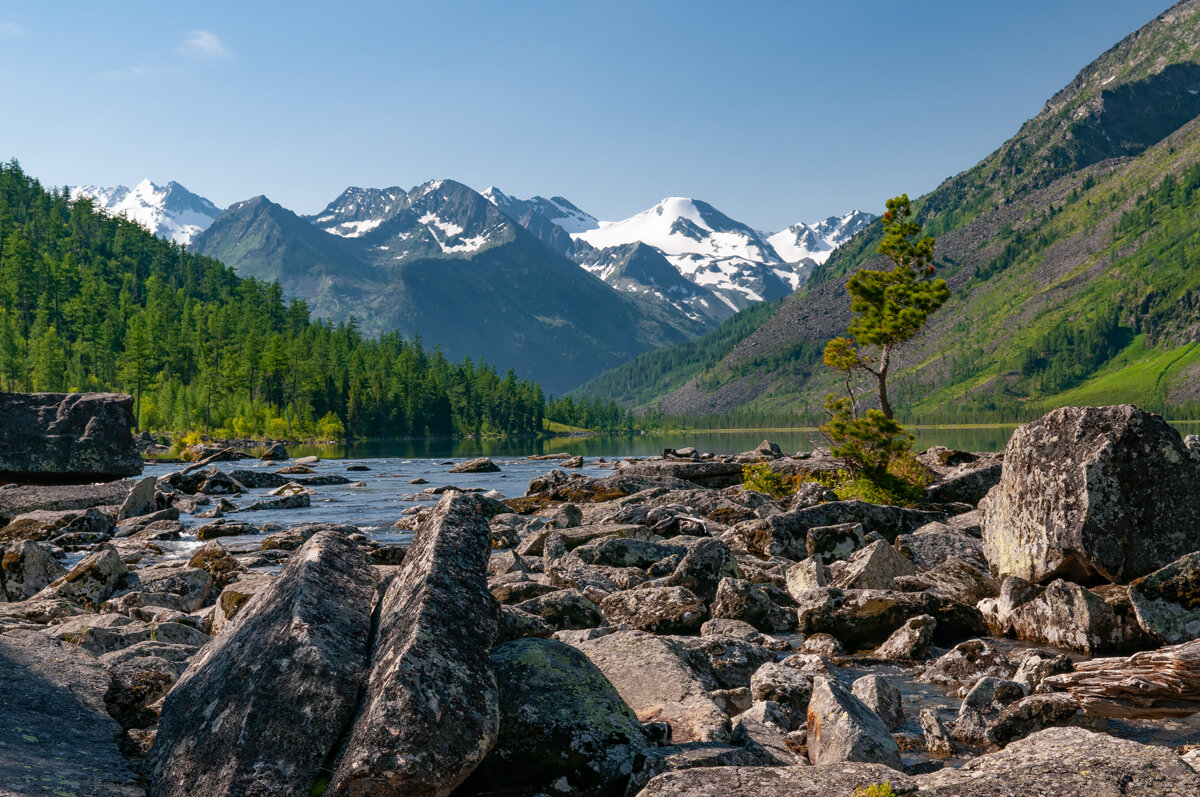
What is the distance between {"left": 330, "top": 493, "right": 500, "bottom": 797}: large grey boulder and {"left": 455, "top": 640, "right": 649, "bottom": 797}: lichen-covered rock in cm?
68

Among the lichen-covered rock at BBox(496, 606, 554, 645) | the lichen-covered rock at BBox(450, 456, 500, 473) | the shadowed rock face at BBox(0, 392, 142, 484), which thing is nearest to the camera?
the lichen-covered rock at BBox(496, 606, 554, 645)

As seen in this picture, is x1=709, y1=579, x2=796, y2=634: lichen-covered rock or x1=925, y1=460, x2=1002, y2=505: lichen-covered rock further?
x1=925, y1=460, x2=1002, y2=505: lichen-covered rock

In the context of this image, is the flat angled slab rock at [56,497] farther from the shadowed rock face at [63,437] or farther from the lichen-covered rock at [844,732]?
the lichen-covered rock at [844,732]

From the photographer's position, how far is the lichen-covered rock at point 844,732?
7.85m

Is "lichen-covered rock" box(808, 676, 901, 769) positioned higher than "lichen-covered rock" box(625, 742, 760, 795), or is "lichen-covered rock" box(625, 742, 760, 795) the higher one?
"lichen-covered rock" box(625, 742, 760, 795)

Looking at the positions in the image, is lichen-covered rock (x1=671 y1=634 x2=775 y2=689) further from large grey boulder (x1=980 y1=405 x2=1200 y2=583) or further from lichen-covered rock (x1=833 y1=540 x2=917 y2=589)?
large grey boulder (x1=980 y1=405 x2=1200 y2=583)

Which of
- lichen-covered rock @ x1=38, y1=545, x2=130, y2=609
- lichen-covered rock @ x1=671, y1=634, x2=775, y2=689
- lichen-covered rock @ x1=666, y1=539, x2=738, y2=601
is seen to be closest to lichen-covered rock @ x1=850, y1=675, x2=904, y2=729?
lichen-covered rock @ x1=671, y1=634, x2=775, y2=689

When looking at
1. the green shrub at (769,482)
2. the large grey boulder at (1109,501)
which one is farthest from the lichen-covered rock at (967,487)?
the large grey boulder at (1109,501)

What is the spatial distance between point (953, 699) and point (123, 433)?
39.5 metres

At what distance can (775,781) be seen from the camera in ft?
19.6

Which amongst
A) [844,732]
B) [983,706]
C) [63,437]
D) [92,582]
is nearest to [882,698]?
[983,706]

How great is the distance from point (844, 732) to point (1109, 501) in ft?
32.8

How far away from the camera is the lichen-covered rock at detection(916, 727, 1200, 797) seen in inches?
205

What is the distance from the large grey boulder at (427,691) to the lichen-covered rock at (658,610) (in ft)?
27.6
